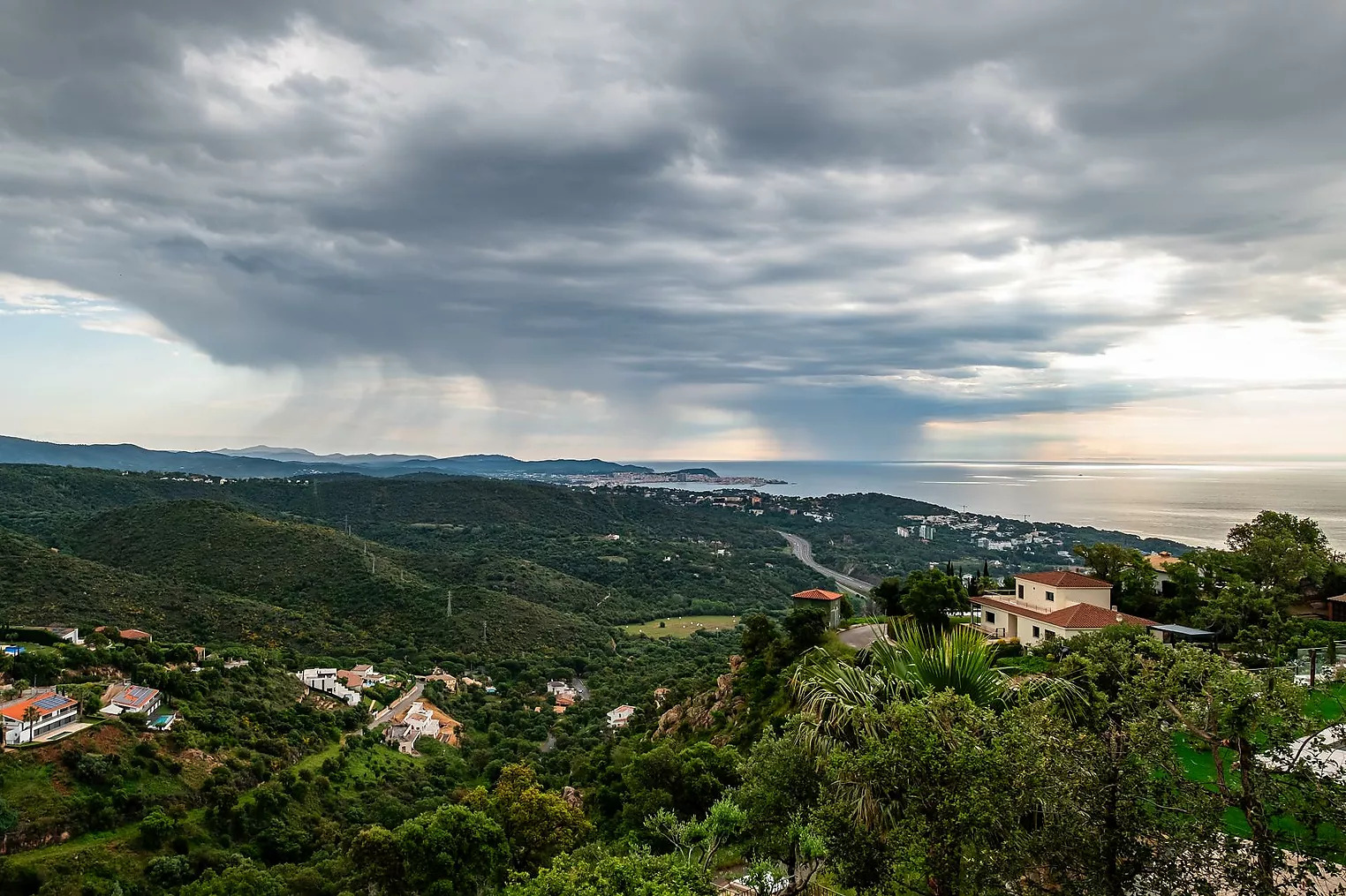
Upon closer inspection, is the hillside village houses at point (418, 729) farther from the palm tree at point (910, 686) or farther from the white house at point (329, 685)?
the palm tree at point (910, 686)

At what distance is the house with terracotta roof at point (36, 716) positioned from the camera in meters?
20.3

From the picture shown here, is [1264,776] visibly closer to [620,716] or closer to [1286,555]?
[1286,555]

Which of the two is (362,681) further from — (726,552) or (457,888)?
(726,552)

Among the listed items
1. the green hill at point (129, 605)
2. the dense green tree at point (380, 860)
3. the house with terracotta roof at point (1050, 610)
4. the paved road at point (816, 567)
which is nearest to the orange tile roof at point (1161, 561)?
the house with terracotta roof at point (1050, 610)

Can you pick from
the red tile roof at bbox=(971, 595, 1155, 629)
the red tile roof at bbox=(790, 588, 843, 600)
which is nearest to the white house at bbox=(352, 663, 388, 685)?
the red tile roof at bbox=(790, 588, 843, 600)

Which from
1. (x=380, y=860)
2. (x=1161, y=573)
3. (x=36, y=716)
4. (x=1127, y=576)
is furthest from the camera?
(x=1161, y=573)

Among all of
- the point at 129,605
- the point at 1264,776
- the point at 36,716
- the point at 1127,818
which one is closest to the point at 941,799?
the point at 1127,818

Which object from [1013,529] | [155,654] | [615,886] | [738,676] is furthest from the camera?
[1013,529]

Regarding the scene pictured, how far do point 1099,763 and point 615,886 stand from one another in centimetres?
420

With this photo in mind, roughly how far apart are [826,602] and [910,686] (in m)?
16.2

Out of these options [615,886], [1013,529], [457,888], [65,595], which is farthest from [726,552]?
[615,886]

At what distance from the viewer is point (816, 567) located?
284ft

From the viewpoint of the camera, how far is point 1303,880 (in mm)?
4879

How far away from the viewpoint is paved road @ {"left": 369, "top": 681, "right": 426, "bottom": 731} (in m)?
33.6
